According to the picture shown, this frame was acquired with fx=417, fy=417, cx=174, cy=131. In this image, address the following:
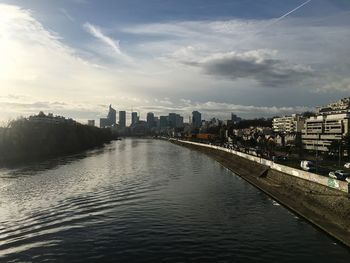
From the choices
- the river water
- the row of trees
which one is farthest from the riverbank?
the row of trees

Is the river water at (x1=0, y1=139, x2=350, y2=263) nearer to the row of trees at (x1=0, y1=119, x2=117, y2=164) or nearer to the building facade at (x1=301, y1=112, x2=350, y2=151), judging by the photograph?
the row of trees at (x1=0, y1=119, x2=117, y2=164)

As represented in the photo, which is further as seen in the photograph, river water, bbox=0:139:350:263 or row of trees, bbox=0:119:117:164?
row of trees, bbox=0:119:117:164

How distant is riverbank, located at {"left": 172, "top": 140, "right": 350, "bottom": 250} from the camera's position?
3256 centimetres

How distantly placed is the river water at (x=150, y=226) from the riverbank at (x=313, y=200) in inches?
40.3

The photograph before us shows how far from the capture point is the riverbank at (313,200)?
3256cm

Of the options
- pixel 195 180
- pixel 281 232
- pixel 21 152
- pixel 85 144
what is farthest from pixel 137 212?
pixel 85 144

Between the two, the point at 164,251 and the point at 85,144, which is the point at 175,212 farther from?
the point at 85,144

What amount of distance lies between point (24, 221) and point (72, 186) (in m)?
19.6

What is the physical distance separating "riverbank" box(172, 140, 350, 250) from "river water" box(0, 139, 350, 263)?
1023 millimetres

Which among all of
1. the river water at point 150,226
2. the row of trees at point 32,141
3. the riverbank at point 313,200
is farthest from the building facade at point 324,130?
the river water at point 150,226

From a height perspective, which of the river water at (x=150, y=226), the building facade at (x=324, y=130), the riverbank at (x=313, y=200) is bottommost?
the river water at (x=150, y=226)

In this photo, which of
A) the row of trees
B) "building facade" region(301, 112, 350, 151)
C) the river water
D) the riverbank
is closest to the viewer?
the river water

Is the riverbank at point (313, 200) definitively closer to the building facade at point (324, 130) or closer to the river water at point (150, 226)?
the river water at point (150, 226)

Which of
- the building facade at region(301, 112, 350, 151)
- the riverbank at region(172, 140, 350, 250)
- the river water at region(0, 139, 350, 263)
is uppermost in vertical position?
the building facade at region(301, 112, 350, 151)
